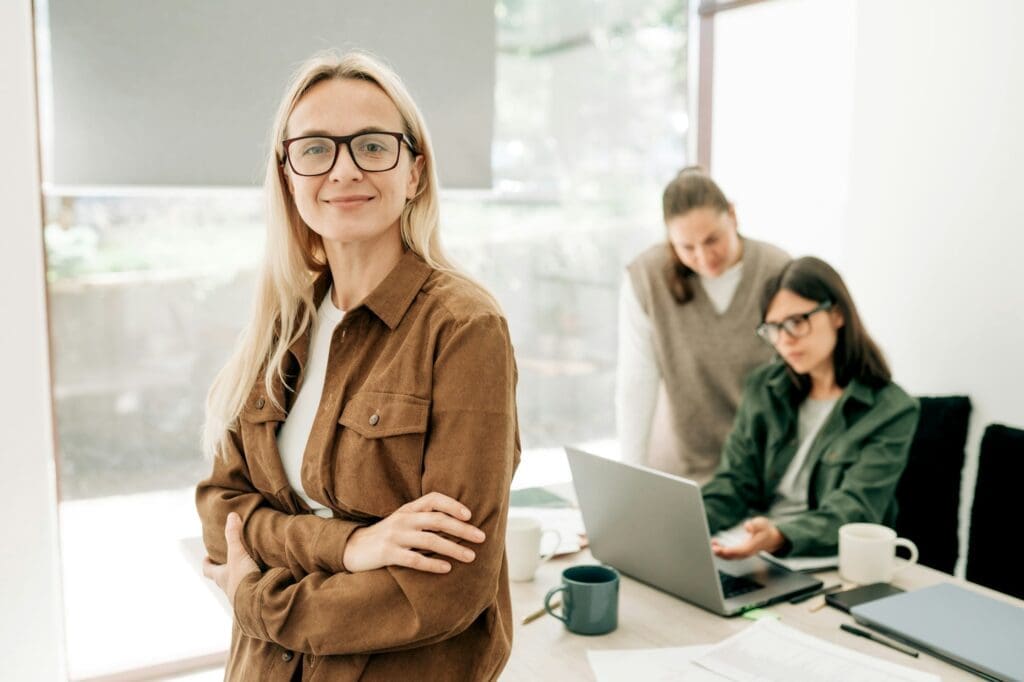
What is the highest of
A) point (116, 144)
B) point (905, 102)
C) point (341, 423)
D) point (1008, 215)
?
point (905, 102)

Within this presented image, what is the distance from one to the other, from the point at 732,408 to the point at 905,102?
110cm

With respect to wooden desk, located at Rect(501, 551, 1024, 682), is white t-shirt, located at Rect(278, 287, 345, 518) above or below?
above

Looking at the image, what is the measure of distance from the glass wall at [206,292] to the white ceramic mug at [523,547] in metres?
0.69

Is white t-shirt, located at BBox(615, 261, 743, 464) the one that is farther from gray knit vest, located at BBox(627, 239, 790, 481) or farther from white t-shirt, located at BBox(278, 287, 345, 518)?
white t-shirt, located at BBox(278, 287, 345, 518)

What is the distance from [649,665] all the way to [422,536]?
0.50 m

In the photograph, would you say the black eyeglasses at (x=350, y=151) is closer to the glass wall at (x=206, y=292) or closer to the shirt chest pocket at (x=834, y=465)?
the glass wall at (x=206, y=292)

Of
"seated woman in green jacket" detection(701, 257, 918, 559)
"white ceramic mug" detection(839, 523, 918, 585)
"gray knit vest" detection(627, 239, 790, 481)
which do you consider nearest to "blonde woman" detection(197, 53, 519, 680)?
"white ceramic mug" detection(839, 523, 918, 585)

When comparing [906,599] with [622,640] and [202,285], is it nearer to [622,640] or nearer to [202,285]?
[622,640]

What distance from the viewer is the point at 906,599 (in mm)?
1583

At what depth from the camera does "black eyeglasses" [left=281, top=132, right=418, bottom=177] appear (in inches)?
50.2

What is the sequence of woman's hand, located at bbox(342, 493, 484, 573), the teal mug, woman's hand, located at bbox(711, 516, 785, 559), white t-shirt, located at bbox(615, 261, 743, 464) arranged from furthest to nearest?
white t-shirt, located at bbox(615, 261, 743, 464), woman's hand, located at bbox(711, 516, 785, 559), the teal mug, woman's hand, located at bbox(342, 493, 484, 573)

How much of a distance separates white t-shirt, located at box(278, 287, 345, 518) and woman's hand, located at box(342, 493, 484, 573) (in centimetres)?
15

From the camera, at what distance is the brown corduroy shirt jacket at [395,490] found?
116 centimetres

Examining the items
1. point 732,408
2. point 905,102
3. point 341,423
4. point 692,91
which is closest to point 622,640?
point 341,423
